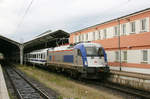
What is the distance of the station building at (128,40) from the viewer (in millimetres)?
18094

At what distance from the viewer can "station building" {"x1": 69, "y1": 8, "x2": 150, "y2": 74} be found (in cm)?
1809

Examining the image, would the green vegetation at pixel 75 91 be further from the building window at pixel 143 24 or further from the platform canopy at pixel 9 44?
the platform canopy at pixel 9 44

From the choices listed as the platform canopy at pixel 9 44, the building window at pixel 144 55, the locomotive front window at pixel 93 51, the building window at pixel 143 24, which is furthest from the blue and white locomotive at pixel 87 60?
the platform canopy at pixel 9 44

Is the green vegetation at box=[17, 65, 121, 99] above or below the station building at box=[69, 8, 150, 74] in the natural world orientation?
below

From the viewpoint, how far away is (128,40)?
66.7ft

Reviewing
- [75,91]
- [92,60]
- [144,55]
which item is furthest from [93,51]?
[144,55]

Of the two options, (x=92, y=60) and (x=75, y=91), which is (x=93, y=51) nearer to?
(x=92, y=60)

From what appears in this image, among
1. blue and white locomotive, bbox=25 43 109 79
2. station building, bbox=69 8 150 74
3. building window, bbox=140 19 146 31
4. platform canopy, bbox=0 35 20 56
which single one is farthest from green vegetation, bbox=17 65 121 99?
platform canopy, bbox=0 35 20 56

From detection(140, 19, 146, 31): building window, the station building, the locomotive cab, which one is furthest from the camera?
detection(140, 19, 146, 31): building window

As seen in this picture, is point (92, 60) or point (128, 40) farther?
point (128, 40)

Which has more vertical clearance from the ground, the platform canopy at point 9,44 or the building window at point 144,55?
the platform canopy at point 9,44

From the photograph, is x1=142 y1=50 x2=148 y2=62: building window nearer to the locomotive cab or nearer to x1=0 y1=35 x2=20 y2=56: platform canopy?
the locomotive cab

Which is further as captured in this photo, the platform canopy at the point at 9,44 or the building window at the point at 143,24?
the platform canopy at the point at 9,44

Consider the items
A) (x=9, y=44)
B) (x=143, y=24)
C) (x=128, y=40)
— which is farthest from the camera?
(x=9, y=44)
